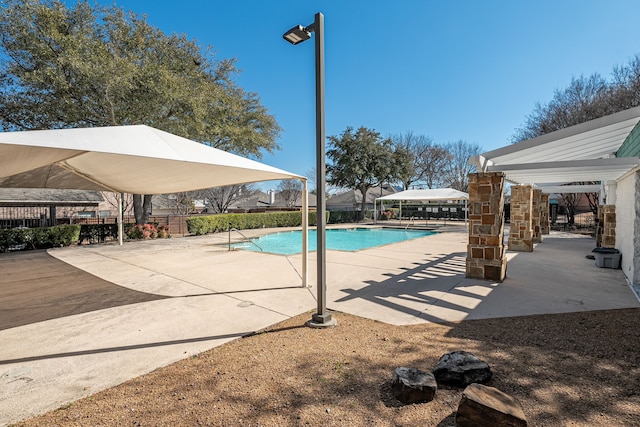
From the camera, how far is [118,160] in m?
5.19

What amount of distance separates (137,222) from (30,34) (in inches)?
303

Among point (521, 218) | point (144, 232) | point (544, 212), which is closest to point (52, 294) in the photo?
point (144, 232)

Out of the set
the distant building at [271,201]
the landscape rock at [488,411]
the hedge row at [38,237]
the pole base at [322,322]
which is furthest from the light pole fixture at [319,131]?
the distant building at [271,201]

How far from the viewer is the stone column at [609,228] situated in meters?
7.81

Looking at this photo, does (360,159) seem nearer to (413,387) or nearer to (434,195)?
(434,195)

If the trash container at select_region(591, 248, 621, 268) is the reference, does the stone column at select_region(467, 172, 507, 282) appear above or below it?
above

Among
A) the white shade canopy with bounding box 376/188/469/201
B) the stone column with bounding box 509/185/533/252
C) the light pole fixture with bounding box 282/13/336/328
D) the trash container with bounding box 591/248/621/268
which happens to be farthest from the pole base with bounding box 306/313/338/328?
the white shade canopy with bounding box 376/188/469/201

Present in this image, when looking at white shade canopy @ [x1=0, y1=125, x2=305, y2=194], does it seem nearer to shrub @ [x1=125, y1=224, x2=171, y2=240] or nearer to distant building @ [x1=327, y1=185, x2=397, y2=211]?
shrub @ [x1=125, y1=224, x2=171, y2=240]

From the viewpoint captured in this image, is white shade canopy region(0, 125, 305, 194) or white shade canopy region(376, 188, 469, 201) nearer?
white shade canopy region(0, 125, 305, 194)

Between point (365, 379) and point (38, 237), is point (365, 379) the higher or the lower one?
the lower one

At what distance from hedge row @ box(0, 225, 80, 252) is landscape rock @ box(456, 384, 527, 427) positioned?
44.1 ft

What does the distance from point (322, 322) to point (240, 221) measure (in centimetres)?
1465

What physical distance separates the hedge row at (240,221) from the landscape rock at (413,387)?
1424 centimetres

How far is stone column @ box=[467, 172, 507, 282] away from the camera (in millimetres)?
5703
